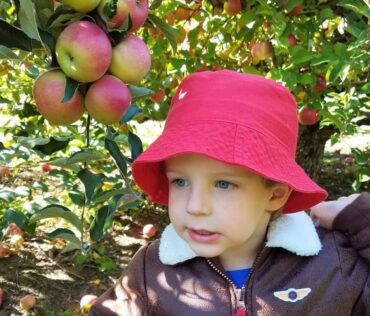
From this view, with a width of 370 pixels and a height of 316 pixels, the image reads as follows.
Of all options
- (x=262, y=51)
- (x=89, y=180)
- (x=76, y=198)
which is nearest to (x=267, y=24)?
(x=262, y=51)

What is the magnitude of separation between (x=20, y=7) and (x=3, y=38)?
0.33 feet

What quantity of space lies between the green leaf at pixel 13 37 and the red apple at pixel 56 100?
2.6 inches

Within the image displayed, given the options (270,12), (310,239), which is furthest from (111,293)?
(270,12)

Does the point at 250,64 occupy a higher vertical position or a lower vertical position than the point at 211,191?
lower

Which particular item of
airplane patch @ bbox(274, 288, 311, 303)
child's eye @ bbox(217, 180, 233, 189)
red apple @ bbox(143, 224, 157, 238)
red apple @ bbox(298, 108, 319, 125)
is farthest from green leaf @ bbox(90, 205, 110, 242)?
red apple @ bbox(143, 224, 157, 238)

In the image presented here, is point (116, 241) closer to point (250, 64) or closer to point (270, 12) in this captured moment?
point (250, 64)

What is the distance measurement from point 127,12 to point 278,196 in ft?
1.75

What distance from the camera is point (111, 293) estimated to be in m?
1.41

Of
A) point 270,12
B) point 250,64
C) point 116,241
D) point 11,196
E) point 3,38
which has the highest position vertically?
point 3,38

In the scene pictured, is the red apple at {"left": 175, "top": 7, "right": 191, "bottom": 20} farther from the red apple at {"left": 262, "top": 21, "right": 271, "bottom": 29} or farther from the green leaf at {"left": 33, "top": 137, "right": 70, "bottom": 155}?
the green leaf at {"left": 33, "top": 137, "right": 70, "bottom": 155}

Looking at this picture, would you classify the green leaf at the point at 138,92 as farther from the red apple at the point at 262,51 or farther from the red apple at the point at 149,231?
the red apple at the point at 149,231

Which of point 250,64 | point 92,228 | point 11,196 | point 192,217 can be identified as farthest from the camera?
point 250,64

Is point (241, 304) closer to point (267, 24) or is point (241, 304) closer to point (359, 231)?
point (359, 231)

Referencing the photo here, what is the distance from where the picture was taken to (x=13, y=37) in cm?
104
